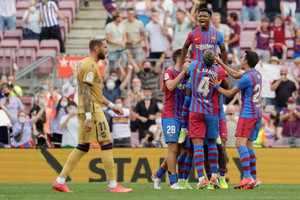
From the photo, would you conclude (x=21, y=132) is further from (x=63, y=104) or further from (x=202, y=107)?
(x=202, y=107)

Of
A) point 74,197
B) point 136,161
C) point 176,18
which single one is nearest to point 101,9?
point 176,18

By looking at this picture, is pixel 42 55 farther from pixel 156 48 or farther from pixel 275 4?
pixel 275 4

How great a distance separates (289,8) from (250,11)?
1079 mm

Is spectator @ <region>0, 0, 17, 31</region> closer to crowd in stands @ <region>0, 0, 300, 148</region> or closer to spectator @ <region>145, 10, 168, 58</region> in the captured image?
crowd in stands @ <region>0, 0, 300, 148</region>

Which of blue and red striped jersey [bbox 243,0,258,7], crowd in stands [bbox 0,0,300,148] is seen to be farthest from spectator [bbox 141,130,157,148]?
blue and red striped jersey [bbox 243,0,258,7]

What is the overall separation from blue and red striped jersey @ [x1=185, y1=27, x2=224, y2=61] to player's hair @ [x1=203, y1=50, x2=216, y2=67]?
641mm

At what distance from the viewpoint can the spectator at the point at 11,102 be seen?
2141 cm

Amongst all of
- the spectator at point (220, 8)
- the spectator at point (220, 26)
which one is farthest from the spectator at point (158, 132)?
the spectator at point (220, 8)

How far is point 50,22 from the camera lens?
24.7 metres

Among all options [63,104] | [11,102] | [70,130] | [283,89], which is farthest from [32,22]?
[283,89]

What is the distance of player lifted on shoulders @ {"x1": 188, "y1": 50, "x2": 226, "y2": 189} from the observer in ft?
44.7

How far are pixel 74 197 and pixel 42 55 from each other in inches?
492

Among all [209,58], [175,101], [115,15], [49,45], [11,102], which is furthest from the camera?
[49,45]

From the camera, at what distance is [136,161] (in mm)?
18891
